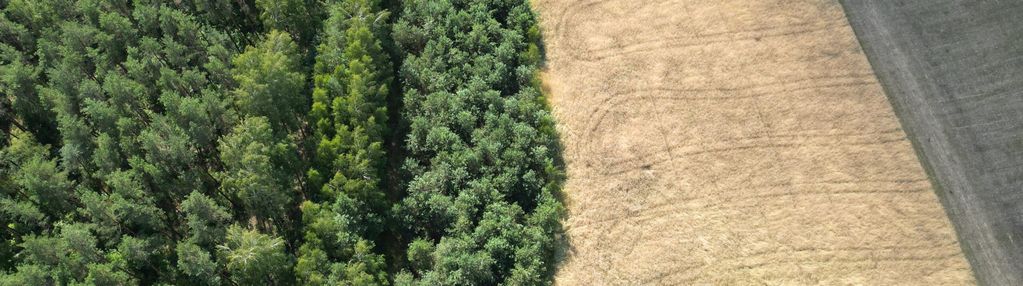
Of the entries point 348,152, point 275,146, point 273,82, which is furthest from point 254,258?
point 273,82

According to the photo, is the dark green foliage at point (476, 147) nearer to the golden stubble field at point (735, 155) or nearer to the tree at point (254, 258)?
the golden stubble field at point (735, 155)

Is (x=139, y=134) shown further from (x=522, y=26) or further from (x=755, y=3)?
(x=755, y=3)

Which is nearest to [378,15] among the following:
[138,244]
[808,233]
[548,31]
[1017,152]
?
[548,31]

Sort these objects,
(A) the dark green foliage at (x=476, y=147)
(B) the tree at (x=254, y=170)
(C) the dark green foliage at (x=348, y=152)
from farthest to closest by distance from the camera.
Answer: (A) the dark green foliage at (x=476, y=147), (B) the tree at (x=254, y=170), (C) the dark green foliage at (x=348, y=152)

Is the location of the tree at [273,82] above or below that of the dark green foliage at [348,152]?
above

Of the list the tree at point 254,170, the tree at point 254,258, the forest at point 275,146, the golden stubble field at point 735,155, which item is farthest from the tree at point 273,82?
the golden stubble field at point 735,155
